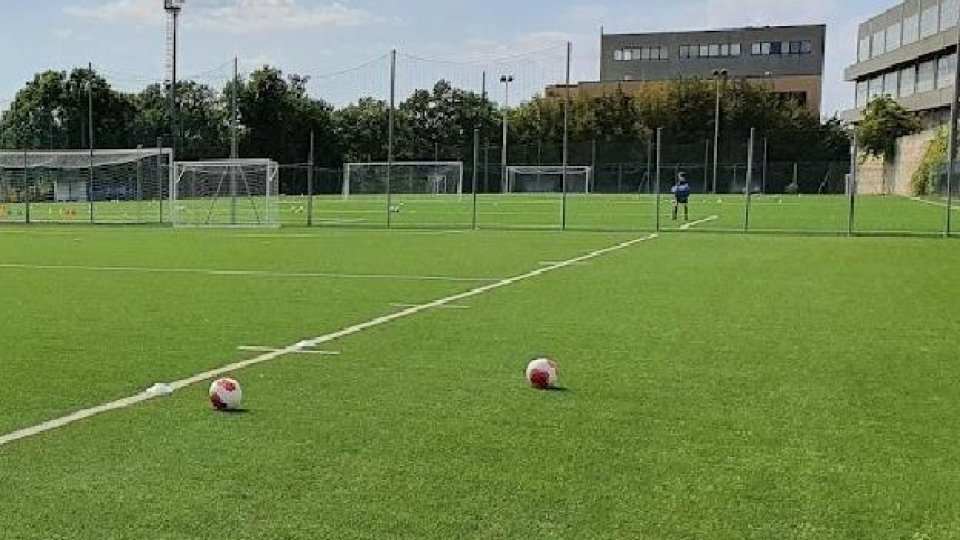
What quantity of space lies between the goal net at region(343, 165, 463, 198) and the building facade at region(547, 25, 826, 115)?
48.4 m

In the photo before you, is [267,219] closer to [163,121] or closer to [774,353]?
[774,353]

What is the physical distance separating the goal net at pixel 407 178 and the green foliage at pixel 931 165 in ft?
84.2

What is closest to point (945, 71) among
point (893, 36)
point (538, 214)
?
point (893, 36)

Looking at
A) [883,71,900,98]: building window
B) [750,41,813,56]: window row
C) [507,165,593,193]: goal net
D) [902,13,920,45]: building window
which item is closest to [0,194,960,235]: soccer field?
[507,165,593,193]: goal net

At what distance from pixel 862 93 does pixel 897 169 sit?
28945 mm

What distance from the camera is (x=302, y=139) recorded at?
259 feet

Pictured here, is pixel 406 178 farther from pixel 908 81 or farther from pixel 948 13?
pixel 908 81

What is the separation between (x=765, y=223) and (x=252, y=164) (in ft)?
57.3

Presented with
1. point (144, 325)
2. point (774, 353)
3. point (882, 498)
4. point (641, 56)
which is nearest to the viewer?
point (882, 498)

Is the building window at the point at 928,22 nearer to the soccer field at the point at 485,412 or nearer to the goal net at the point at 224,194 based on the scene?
the goal net at the point at 224,194

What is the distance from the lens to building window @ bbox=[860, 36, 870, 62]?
97.2 metres

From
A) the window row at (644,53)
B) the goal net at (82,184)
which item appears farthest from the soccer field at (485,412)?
the window row at (644,53)

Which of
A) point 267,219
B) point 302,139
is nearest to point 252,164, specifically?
point 267,219

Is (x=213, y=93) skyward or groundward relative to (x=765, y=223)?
skyward
